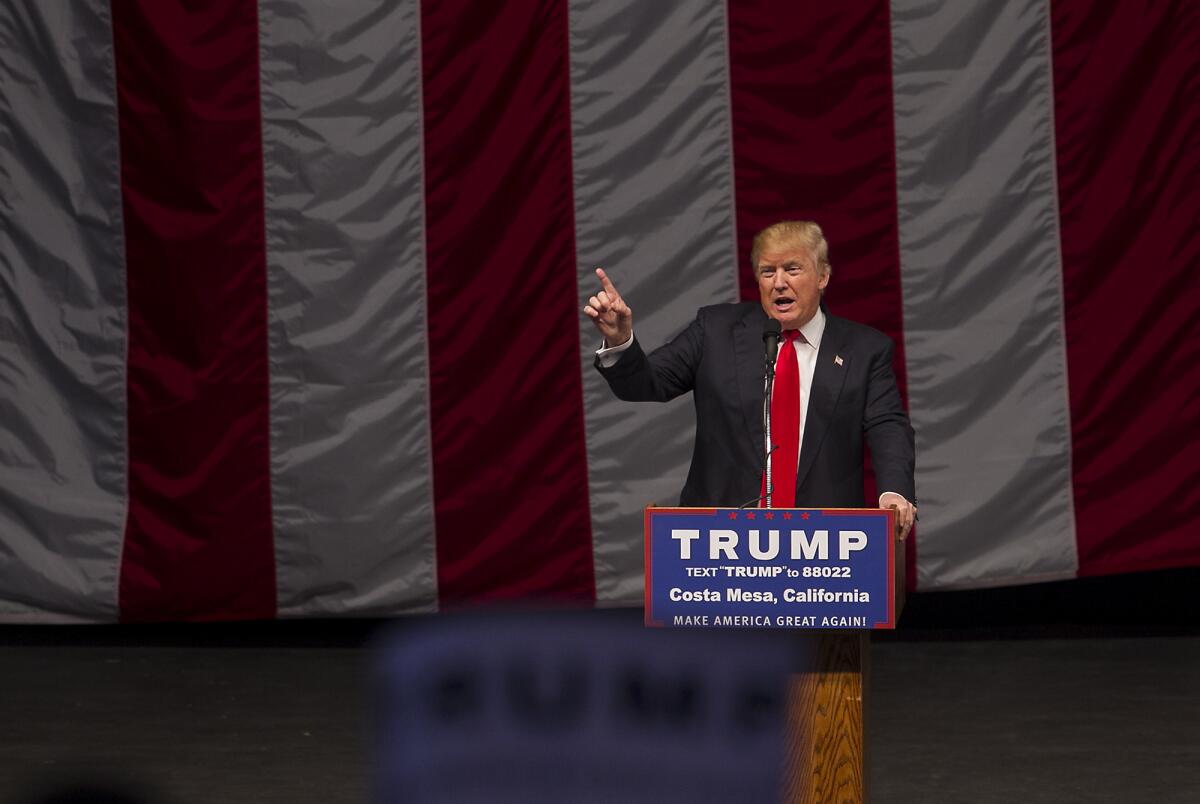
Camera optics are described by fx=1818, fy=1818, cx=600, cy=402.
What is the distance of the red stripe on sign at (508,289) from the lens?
577 cm

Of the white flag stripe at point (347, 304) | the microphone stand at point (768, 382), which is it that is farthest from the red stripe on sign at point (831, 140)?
the microphone stand at point (768, 382)

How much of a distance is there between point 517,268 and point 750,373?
2930 mm

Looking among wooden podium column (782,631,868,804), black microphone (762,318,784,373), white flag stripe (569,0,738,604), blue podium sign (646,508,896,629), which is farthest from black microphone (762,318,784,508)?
white flag stripe (569,0,738,604)

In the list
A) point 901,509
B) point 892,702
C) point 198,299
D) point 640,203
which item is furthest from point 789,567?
point 198,299

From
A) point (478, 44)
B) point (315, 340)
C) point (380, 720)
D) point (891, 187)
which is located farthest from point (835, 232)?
point (380, 720)

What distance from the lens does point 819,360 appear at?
2.89 m

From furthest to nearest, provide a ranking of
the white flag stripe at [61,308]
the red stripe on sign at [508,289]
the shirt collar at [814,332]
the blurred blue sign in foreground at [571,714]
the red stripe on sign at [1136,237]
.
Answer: the white flag stripe at [61,308] < the red stripe on sign at [508,289] < the red stripe on sign at [1136,237] < the shirt collar at [814,332] < the blurred blue sign in foreground at [571,714]

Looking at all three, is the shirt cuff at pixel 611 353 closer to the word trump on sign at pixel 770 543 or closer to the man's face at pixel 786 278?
the man's face at pixel 786 278

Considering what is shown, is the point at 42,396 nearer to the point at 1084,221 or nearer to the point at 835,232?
the point at 835,232

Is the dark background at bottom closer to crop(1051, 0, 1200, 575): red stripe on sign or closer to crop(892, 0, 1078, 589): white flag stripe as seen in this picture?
crop(892, 0, 1078, 589): white flag stripe

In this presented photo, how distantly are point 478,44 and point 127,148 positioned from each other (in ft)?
3.90

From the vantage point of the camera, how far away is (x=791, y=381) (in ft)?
9.43

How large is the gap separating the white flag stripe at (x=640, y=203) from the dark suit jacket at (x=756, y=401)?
2.74 metres

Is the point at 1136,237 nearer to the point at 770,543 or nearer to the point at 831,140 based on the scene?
the point at 831,140
